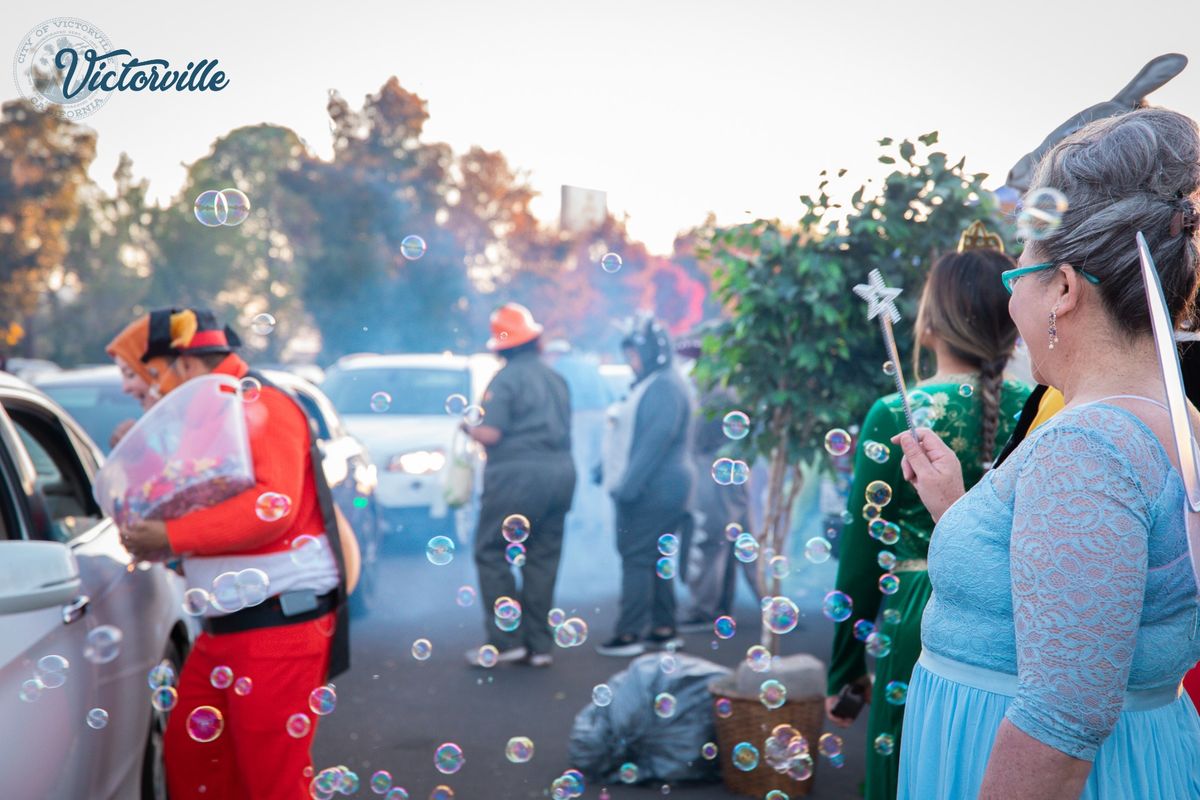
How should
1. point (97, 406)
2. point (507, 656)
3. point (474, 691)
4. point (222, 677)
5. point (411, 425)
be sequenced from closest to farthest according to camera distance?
point (222, 677)
point (474, 691)
point (507, 656)
point (97, 406)
point (411, 425)

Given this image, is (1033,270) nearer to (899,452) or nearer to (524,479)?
(899,452)

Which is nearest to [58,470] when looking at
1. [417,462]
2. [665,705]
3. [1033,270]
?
[665,705]

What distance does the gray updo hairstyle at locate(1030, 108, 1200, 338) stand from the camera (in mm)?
1519

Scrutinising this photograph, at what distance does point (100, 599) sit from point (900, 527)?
2220mm

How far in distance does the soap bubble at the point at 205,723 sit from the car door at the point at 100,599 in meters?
0.21

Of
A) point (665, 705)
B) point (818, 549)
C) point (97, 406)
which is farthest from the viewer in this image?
point (97, 406)

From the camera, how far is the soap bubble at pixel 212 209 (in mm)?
4125

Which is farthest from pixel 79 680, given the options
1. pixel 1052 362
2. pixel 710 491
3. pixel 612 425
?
pixel 710 491

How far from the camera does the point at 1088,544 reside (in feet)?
4.58

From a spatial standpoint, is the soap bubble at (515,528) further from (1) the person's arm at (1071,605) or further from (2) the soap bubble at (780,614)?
(1) the person's arm at (1071,605)

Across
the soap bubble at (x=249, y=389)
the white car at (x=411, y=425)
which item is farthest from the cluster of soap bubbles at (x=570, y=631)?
the white car at (x=411, y=425)

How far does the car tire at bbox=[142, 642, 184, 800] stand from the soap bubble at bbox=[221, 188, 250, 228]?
1568 millimetres

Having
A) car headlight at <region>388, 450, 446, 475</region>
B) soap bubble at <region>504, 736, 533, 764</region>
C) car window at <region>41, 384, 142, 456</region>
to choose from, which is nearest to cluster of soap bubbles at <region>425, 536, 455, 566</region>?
soap bubble at <region>504, 736, 533, 764</region>

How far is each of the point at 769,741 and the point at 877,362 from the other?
1785 millimetres
